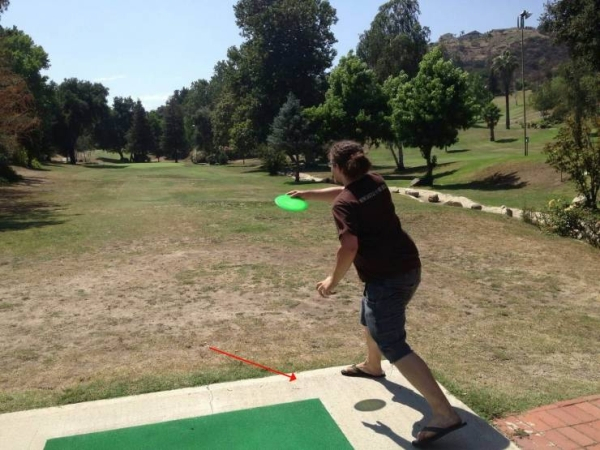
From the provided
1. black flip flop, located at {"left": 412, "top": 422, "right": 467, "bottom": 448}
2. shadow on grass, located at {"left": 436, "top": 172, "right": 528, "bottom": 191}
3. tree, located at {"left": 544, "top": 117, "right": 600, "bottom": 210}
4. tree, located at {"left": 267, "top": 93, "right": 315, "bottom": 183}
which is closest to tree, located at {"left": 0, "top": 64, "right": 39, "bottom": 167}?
tree, located at {"left": 267, "top": 93, "right": 315, "bottom": 183}

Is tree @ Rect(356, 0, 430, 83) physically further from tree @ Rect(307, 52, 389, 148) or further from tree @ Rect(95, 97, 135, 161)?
tree @ Rect(95, 97, 135, 161)

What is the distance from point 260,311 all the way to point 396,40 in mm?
48557

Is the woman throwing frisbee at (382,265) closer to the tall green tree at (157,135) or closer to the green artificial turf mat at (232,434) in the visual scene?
the green artificial turf mat at (232,434)

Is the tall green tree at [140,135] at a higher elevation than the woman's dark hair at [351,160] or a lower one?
higher

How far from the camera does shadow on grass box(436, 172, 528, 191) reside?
90.2 feet

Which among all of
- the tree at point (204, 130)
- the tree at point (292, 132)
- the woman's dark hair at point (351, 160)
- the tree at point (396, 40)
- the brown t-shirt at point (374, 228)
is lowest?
the brown t-shirt at point (374, 228)

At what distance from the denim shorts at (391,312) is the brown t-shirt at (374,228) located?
0.06 meters

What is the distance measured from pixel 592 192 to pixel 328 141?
22758 mm

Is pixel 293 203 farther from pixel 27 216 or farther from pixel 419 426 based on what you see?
pixel 27 216

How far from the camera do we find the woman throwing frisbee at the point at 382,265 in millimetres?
3203

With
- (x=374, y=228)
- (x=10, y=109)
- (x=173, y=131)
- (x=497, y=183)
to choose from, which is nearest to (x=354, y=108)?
(x=497, y=183)

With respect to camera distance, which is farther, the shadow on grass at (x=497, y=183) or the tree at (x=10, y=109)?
the shadow on grass at (x=497, y=183)

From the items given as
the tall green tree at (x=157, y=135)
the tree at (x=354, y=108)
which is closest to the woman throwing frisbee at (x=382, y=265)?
the tree at (x=354, y=108)

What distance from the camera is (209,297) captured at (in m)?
6.98
